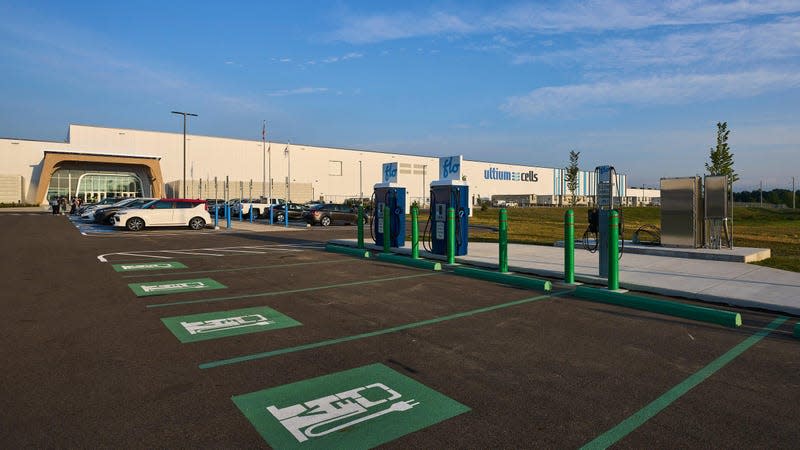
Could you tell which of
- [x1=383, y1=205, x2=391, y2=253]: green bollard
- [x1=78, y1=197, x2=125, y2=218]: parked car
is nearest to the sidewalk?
[x1=383, y1=205, x2=391, y2=253]: green bollard

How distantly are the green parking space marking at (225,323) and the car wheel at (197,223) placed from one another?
20943mm

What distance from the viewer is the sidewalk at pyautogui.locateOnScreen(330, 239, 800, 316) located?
731 centimetres

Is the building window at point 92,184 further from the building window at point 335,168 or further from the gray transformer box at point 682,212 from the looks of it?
the gray transformer box at point 682,212

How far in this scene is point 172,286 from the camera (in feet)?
29.0

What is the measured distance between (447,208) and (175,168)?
58.8m

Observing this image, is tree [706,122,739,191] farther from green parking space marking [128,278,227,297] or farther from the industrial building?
green parking space marking [128,278,227,297]

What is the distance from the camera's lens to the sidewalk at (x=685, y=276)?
731cm

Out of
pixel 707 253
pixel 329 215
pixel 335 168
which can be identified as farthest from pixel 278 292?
pixel 335 168

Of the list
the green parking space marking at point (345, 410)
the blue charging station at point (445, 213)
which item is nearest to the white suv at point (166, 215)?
the blue charging station at point (445, 213)

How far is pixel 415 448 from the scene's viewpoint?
121 inches

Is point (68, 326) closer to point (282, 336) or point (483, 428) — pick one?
point (282, 336)

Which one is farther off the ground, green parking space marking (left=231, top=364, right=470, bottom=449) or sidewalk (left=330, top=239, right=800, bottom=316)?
sidewalk (left=330, top=239, right=800, bottom=316)

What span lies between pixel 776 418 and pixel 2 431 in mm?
5317

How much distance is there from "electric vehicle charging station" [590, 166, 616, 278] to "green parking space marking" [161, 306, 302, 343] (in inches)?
230
